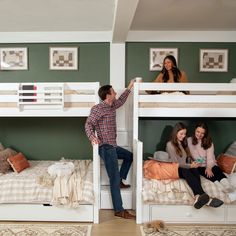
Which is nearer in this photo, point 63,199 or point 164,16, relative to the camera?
point 63,199

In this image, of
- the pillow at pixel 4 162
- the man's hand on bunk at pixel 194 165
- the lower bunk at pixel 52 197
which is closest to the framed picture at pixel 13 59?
the pillow at pixel 4 162

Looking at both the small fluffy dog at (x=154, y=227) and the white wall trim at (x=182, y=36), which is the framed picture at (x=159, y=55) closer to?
the white wall trim at (x=182, y=36)

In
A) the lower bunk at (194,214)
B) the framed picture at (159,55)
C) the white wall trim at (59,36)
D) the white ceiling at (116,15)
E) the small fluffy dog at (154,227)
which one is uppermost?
the white ceiling at (116,15)

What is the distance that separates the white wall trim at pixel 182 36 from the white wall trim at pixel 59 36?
0.37m

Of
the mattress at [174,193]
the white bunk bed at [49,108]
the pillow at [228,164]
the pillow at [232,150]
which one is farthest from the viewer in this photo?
the pillow at [232,150]

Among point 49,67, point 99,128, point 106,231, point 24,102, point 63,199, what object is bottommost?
point 106,231

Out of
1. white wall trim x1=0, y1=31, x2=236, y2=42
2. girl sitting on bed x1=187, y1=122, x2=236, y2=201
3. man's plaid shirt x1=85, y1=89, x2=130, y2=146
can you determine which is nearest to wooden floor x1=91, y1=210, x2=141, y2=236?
man's plaid shirt x1=85, y1=89, x2=130, y2=146

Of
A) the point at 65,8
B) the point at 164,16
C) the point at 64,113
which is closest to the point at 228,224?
the point at 64,113

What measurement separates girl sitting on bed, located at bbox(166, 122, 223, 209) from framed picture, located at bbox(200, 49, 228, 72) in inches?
49.2

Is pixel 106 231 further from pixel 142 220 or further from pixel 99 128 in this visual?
pixel 99 128

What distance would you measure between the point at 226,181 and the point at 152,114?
1.01 m

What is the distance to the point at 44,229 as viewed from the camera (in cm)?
273

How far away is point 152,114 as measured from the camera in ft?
9.88

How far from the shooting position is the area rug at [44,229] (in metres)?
2.63
